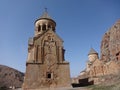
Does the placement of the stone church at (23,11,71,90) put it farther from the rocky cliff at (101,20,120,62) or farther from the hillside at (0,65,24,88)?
the hillside at (0,65,24,88)

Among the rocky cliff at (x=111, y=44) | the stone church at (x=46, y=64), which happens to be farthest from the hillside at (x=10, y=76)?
the stone church at (x=46, y=64)

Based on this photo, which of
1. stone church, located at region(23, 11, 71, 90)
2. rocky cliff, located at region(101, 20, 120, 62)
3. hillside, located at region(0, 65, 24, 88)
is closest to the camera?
stone church, located at region(23, 11, 71, 90)

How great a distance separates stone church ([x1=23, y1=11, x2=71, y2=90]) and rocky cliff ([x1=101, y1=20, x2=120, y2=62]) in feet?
76.4

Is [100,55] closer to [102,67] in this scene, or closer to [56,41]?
[102,67]

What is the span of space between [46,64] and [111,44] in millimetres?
29322

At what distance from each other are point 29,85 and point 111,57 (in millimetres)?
28860

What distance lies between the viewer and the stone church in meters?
17.6

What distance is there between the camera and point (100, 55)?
46.7 meters

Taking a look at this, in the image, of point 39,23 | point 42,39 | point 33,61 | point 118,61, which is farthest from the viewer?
point 118,61

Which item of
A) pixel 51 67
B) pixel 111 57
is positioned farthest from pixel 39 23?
pixel 111 57

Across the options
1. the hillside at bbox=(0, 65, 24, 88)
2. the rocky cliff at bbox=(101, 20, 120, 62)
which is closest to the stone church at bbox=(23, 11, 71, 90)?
the rocky cliff at bbox=(101, 20, 120, 62)

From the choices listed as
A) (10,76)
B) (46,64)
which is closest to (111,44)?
(46,64)

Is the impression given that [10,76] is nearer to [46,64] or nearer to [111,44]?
[111,44]

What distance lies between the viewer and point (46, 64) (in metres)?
18.7
